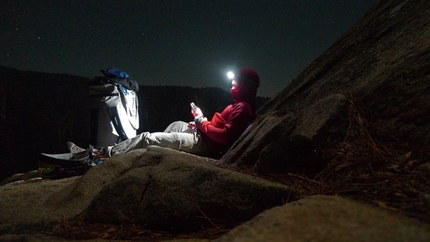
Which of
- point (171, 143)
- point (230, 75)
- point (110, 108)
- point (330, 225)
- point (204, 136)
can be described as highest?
point (230, 75)

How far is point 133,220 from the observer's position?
186 centimetres

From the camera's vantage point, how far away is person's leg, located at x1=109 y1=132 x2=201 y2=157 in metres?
4.55

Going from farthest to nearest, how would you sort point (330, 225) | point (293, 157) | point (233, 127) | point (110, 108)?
point (110, 108) < point (233, 127) < point (293, 157) < point (330, 225)

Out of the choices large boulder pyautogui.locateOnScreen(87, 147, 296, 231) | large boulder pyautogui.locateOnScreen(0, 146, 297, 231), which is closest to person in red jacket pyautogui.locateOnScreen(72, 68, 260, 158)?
large boulder pyautogui.locateOnScreen(0, 146, 297, 231)

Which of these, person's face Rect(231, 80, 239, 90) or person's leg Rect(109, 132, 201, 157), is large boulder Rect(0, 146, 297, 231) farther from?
person's face Rect(231, 80, 239, 90)

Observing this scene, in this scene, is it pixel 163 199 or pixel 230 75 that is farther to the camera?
pixel 230 75

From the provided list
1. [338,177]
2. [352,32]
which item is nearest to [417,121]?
[338,177]

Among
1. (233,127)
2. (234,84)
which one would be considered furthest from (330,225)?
(234,84)

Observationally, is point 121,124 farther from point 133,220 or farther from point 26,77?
point 26,77

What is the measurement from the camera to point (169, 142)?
15.1 ft

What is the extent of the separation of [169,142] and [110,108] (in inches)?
73.4

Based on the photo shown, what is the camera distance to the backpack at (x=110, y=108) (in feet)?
17.4

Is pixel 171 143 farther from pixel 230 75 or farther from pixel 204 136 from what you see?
pixel 230 75

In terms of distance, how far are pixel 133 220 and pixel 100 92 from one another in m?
4.28
